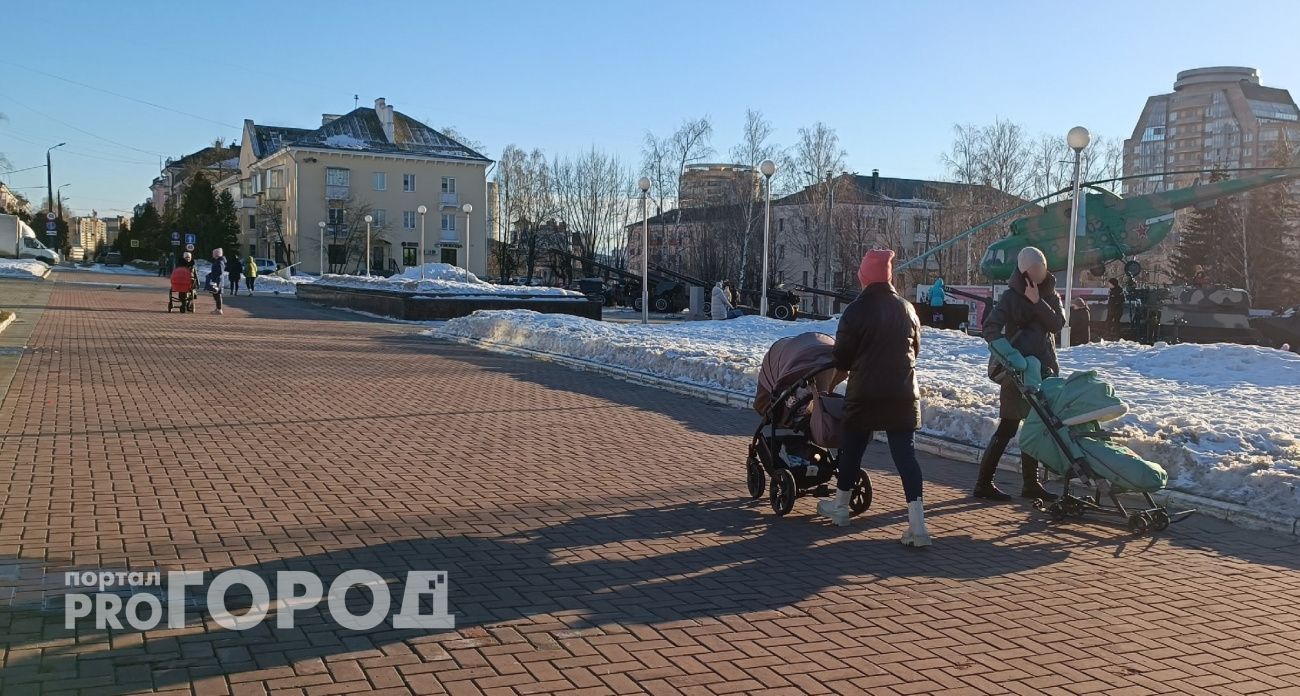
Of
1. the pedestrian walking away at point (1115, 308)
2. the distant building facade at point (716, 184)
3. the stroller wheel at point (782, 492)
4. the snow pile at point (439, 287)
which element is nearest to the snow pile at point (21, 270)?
the snow pile at point (439, 287)

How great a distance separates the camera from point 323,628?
4504mm

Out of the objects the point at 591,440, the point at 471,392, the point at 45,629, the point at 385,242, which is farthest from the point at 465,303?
the point at 385,242

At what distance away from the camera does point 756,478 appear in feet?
24.5

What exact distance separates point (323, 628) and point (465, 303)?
2635 centimetres

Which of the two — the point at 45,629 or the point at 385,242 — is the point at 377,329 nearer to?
A: the point at 45,629

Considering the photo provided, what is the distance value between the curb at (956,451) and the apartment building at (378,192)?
56.9 metres

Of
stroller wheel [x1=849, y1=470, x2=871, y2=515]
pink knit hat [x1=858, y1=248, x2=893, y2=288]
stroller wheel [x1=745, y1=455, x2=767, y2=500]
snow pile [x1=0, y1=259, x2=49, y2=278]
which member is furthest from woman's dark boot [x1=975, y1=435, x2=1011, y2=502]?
snow pile [x1=0, y1=259, x2=49, y2=278]

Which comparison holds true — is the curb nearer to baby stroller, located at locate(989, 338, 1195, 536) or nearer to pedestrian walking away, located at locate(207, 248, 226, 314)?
baby stroller, located at locate(989, 338, 1195, 536)

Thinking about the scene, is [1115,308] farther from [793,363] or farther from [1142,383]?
[793,363]

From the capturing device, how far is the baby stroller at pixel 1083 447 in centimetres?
686

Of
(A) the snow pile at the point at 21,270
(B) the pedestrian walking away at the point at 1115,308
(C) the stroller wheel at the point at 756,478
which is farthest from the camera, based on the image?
(A) the snow pile at the point at 21,270

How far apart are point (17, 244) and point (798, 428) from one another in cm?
6879

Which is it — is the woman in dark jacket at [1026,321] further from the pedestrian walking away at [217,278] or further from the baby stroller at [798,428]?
the pedestrian walking away at [217,278]

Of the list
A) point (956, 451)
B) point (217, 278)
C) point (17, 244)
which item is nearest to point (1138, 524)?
point (956, 451)
